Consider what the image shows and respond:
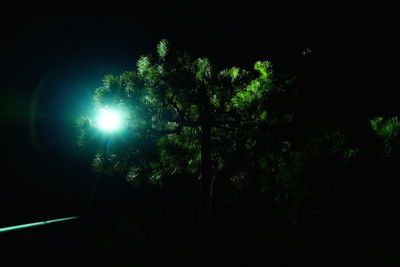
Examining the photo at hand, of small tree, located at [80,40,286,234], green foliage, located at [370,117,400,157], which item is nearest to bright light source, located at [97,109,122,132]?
small tree, located at [80,40,286,234]

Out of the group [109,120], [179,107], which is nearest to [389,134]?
[179,107]

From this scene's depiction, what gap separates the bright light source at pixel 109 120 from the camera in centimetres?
211

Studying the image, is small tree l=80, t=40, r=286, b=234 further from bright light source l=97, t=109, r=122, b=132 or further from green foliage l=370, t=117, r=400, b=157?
green foliage l=370, t=117, r=400, b=157

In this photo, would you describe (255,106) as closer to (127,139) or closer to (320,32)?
(127,139)

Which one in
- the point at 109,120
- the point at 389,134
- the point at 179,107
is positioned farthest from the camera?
the point at 179,107

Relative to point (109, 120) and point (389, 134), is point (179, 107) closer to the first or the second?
point (109, 120)

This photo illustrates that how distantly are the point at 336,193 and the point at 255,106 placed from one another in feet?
3.43

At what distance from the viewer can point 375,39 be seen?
3395mm

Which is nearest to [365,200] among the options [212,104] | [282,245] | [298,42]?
[282,245]

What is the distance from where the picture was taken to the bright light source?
2111mm

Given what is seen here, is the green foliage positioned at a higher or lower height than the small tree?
lower

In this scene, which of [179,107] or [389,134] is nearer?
[389,134]

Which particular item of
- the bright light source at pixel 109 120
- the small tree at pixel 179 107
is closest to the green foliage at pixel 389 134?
the small tree at pixel 179 107

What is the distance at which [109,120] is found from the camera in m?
2.11
